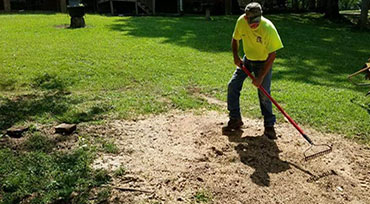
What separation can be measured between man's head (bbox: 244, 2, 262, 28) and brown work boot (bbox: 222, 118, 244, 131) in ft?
4.93

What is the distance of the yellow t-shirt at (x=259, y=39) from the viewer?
4.47 m

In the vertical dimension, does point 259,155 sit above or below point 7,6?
below

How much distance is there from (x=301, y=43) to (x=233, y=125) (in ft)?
29.8

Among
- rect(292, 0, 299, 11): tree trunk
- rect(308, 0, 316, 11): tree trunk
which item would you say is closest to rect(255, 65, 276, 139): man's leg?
rect(292, 0, 299, 11): tree trunk

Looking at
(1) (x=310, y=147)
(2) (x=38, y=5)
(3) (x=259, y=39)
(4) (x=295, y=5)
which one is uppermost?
(4) (x=295, y=5)

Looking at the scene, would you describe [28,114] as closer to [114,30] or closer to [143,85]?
[143,85]

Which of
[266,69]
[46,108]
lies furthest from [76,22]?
[266,69]

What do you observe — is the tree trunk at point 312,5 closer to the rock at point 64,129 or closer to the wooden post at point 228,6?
the wooden post at point 228,6

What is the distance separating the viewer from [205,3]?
74.6 feet

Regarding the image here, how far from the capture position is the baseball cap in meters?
4.35

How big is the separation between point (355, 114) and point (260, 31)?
10.1ft

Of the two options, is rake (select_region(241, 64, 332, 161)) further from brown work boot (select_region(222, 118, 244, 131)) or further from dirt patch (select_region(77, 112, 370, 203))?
brown work boot (select_region(222, 118, 244, 131))

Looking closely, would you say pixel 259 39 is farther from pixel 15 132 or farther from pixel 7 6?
pixel 7 6

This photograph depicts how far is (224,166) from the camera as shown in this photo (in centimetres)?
438
